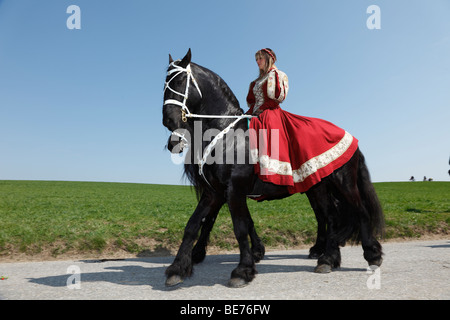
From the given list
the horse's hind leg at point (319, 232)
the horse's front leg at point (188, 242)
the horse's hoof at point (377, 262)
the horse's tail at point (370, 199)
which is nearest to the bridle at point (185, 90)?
the horse's front leg at point (188, 242)

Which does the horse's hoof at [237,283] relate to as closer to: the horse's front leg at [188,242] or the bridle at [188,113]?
the horse's front leg at [188,242]

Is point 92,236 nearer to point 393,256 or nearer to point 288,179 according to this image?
point 288,179

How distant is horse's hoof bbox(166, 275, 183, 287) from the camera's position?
4.01m

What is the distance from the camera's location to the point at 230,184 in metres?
4.29

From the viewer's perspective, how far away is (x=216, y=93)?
14.9ft

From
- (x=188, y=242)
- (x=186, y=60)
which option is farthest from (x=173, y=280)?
(x=186, y=60)

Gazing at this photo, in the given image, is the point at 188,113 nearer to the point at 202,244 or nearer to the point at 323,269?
the point at 202,244

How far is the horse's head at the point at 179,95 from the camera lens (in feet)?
A: 13.4

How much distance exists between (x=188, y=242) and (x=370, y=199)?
10.1ft

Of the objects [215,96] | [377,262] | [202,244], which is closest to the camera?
[215,96]

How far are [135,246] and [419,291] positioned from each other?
535 cm

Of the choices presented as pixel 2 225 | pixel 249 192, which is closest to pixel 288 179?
pixel 249 192

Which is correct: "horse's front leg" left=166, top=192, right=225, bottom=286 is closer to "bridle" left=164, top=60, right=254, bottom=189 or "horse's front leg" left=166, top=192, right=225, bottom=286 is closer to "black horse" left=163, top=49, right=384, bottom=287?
"black horse" left=163, top=49, right=384, bottom=287

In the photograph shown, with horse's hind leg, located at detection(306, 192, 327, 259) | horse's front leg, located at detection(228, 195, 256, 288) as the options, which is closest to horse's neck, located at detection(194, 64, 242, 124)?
horse's front leg, located at detection(228, 195, 256, 288)
